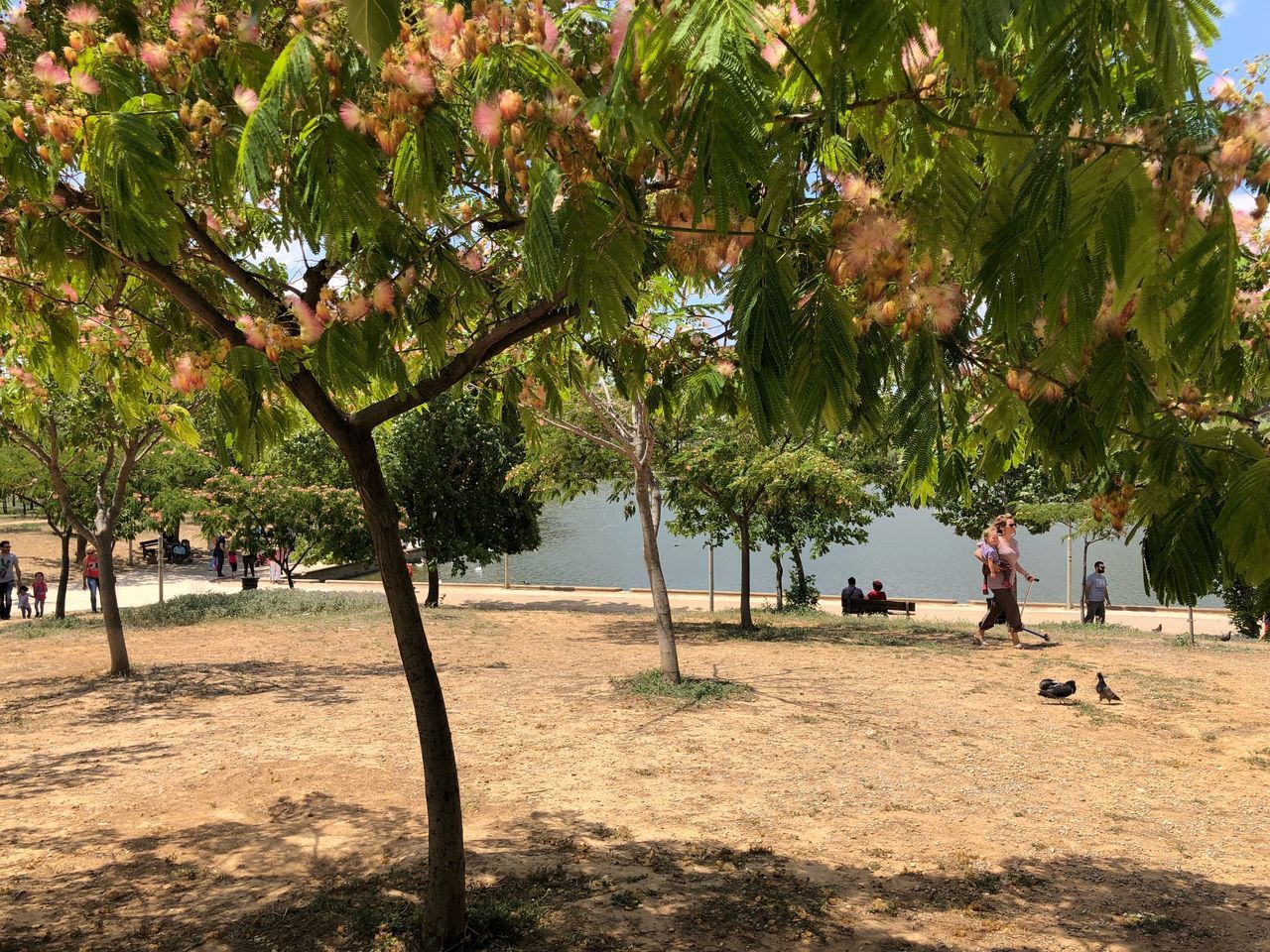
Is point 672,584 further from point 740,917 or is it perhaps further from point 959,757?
point 740,917

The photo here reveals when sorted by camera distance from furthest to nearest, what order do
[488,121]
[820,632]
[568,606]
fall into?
[568,606]
[820,632]
[488,121]

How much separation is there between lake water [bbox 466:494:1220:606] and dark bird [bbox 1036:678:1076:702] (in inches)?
667

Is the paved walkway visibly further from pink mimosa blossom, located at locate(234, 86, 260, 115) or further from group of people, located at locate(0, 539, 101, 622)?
pink mimosa blossom, located at locate(234, 86, 260, 115)

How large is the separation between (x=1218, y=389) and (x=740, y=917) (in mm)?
3132

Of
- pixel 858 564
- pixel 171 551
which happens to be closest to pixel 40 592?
pixel 171 551

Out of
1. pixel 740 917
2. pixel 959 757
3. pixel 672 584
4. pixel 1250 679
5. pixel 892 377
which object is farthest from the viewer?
pixel 672 584

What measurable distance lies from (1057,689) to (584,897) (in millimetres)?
6311

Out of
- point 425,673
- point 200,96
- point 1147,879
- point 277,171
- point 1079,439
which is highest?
point 200,96

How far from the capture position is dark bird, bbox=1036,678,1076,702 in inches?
372

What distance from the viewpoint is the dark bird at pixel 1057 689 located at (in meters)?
9.45

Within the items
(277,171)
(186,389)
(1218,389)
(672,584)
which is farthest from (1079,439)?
(672,584)

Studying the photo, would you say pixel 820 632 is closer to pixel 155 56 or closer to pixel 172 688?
pixel 172 688

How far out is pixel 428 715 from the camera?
14.3 ft

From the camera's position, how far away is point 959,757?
7637 mm
